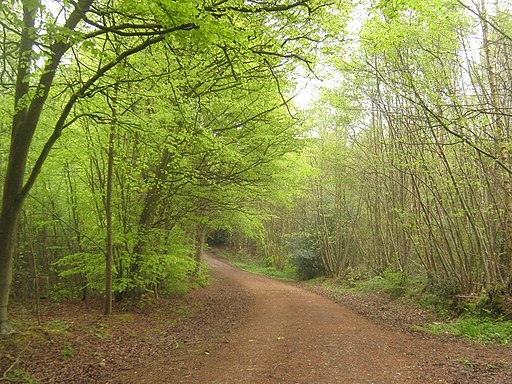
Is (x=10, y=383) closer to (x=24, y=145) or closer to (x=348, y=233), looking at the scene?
(x=24, y=145)

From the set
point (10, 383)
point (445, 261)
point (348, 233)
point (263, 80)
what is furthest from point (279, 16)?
point (348, 233)

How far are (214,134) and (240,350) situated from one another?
5543mm

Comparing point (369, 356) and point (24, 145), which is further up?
point (24, 145)

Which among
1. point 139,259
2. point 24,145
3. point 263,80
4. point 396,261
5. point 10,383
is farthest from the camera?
point 396,261

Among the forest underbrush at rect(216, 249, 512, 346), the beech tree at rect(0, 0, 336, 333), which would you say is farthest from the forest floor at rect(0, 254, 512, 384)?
the beech tree at rect(0, 0, 336, 333)

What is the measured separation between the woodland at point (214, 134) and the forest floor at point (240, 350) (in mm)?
858

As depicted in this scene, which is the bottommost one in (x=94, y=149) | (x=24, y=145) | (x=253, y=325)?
(x=253, y=325)

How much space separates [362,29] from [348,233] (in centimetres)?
1486

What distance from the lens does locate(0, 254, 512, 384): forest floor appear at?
513 cm

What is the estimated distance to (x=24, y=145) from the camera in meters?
5.94

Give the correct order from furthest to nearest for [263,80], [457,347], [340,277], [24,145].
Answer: [340,277]
[263,80]
[457,347]
[24,145]

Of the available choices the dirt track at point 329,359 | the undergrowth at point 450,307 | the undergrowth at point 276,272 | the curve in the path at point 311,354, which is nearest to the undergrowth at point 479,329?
the undergrowth at point 450,307

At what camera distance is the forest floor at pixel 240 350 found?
16.8 ft

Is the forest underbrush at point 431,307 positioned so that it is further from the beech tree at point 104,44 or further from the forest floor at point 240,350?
the beech tree at point 104,44
